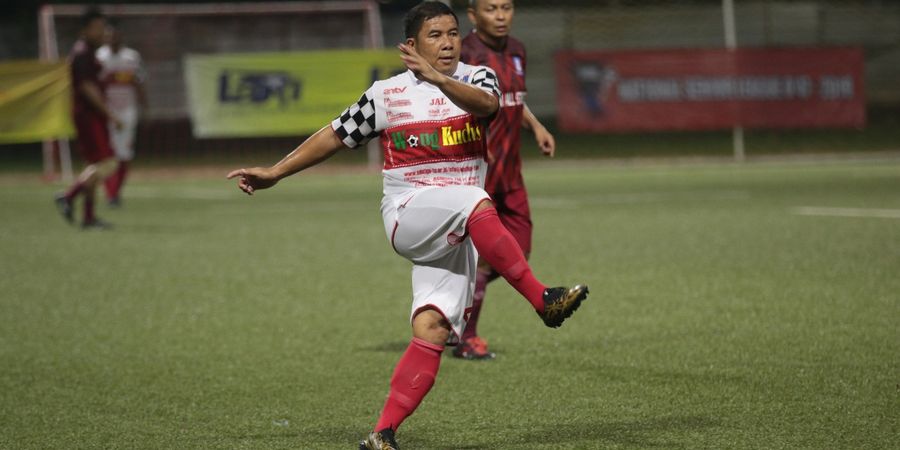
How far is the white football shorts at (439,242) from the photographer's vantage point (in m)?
4.59

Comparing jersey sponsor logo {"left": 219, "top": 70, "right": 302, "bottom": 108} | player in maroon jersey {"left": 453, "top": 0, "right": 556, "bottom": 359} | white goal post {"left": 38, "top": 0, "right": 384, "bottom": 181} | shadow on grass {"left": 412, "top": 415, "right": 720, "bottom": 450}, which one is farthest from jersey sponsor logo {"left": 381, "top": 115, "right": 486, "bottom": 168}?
white goal post {"left": 38, "top": 0, "right": 384, "bottom": 181}

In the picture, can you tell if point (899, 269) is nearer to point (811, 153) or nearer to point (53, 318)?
point (53, 318)

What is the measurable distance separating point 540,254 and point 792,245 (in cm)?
211

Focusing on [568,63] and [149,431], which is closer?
[149,431]

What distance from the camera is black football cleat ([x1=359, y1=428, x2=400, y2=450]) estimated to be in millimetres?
4539

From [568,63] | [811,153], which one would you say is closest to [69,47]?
[568,63]

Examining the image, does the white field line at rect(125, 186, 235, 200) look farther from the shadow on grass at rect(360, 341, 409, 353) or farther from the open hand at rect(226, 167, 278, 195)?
the open hand at rect(226, 167, 278, 195)

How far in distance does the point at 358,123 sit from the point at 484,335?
9.35 feet

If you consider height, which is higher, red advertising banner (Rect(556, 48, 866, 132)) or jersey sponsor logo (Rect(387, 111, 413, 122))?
jersey sponsor logo (Rect(387, 111, 413, 122))

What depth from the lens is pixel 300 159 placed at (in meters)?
4.81

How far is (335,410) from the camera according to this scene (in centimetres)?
556

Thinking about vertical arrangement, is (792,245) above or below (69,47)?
below

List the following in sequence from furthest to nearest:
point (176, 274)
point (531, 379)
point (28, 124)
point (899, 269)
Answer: point (28, 124) < point (176, 274) < point (899, 269) < point (531, 379)

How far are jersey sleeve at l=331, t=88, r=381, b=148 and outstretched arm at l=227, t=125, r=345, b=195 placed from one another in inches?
1.5
